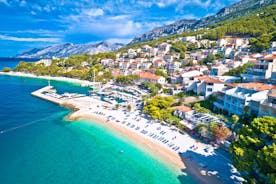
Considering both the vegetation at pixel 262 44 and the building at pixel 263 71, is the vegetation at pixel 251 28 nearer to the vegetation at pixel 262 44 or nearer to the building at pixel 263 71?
the vegetation at pixel 262 44

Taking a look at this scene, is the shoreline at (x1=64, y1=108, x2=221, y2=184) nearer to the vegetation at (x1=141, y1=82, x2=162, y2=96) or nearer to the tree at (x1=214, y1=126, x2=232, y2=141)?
the tree at (x1=214, y1=126, x2=232, y2=141)

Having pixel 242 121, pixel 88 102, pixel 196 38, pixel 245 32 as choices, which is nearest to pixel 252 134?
pixel 242 121

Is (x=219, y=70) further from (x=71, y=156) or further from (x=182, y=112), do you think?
(x=71, y=156)

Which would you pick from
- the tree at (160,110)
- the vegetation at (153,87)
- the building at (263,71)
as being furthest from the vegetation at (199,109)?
the vegetation at (153,87)

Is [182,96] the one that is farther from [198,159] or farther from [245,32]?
[245,32]

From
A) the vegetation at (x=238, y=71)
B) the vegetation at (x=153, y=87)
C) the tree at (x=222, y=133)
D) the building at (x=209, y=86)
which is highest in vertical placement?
the vegetation at (x=238, y=71)
